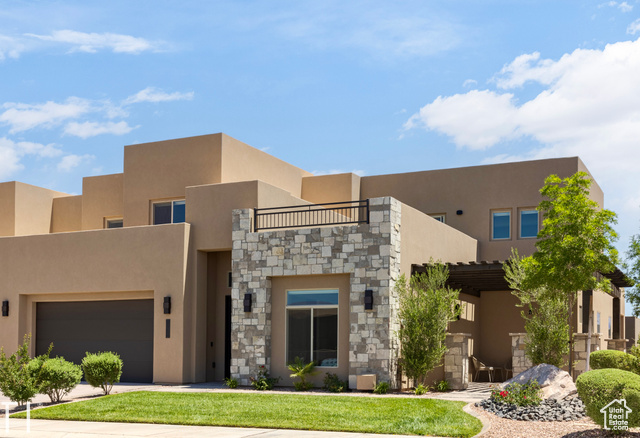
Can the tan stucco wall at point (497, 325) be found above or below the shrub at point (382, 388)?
above

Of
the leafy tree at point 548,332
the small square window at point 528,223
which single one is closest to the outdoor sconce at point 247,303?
the leafy tree at point 548,332

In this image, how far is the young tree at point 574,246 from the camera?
56.7 feet

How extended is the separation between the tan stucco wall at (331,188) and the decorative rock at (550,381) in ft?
43.9

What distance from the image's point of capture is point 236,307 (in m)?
20.3

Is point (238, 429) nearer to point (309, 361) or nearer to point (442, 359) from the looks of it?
point (309, 361)

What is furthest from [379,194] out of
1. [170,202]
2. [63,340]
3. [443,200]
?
[63,340]

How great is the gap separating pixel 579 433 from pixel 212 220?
1260 centimetres

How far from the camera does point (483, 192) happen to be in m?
26.8

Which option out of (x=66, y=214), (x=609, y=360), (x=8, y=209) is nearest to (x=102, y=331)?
(x=66, y=214)

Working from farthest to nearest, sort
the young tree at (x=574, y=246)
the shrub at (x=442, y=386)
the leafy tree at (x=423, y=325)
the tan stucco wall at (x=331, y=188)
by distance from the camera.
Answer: the tan stucco wall at (x=331, y=188)
the shrub at (x=442, y=386)
the leafy tree at (x=423, y=325)
the young tree at (x=574, y=246)

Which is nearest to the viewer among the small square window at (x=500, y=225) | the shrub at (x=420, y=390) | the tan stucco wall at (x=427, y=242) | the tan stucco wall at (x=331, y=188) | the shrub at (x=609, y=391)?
the shrub at (x=609, y=391)

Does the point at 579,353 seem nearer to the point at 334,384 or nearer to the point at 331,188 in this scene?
the point at 334,384

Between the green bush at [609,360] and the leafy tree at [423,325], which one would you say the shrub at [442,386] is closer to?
the leafy tree at [423,325]

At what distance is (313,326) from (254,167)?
7375 millimetres
